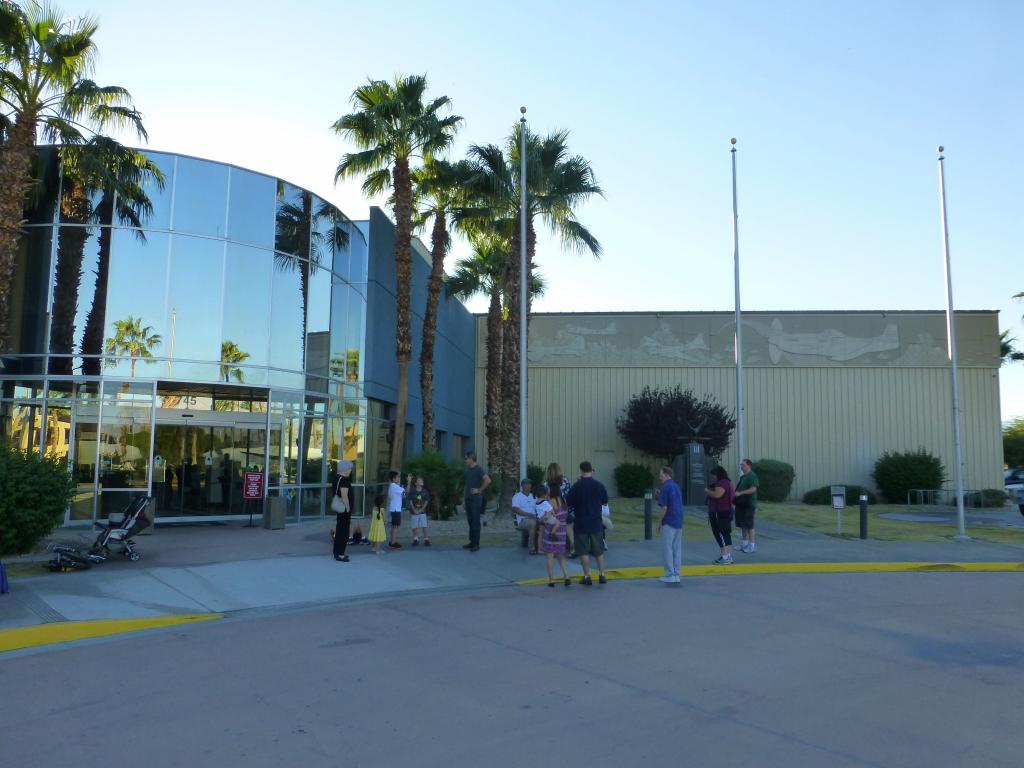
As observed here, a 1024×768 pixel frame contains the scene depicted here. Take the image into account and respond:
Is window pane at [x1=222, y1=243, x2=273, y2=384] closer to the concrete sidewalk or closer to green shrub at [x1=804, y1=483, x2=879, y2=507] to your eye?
the concrete sidewalk

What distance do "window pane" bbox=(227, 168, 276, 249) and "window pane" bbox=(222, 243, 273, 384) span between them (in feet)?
0.96

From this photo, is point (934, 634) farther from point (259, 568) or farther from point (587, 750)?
point (259, 568)

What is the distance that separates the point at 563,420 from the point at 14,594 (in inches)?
1306

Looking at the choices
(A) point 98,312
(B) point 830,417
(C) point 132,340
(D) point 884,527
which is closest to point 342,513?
(C) point 132,340

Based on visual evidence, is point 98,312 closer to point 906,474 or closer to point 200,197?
point 200,197

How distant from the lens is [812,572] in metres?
14.3

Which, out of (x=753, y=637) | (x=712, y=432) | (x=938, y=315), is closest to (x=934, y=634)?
(x=753, y=637)

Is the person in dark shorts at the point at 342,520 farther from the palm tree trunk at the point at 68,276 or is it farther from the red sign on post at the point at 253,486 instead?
the palm tree trunk at the point at 68,276

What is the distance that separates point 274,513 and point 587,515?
9.02 metres

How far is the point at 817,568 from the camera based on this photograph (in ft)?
48.0

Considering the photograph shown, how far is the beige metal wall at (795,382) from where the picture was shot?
134 feet

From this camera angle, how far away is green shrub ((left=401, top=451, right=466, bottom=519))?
67.3ft

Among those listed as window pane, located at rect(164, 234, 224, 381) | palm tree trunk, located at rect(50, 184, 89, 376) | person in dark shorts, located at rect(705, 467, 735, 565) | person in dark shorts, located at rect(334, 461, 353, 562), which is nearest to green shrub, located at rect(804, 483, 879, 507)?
person in dark shorts, located at rect(705, 467, 735, 565)

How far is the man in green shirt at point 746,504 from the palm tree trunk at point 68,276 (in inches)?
541
